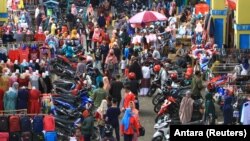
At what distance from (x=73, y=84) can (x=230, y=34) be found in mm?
10095

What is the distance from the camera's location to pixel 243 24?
31609 millimetres

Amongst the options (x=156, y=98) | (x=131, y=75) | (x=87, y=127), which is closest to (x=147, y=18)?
(x=131, y=75)

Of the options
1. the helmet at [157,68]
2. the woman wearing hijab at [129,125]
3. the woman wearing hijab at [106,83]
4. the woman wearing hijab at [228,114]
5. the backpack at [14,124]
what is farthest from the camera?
the helmet at [157,68]

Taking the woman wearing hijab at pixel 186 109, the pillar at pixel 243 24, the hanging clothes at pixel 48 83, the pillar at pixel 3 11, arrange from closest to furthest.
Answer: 1. the woman wearing hijab at pixel 186 109
2. the hanging clothes at pixel 48 83
3. the pillar at pixel 243 24
4. the pillar at pixel 3 11

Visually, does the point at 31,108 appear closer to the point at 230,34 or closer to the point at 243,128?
the point at 243,128

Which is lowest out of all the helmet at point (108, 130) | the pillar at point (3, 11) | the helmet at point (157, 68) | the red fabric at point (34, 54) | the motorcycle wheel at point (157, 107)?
the motorcycle wheel at point (157, 107)

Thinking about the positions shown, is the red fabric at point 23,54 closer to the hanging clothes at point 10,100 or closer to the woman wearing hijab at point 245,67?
the hanging clothes at point 10,100

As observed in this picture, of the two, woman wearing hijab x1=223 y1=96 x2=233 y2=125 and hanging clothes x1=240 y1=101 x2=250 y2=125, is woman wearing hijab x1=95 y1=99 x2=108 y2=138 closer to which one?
woman wearing hijab x1=223 y1=96 x2=233 y2=125

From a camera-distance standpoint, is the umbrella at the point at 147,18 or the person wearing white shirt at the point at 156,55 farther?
the umbrella at the point at 147,18

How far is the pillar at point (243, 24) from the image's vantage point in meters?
31.5

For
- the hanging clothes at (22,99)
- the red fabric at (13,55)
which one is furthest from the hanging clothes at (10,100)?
the red fabric at (13,55)

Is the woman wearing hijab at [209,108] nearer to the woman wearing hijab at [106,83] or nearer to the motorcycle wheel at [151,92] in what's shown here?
the woman wearing hijab at [106,83]

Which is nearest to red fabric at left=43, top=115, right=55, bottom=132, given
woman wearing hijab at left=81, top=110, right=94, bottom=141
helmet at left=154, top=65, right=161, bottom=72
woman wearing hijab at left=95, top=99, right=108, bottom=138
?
woman wearing hijab at left=81, top=110, right=94, bottom=141

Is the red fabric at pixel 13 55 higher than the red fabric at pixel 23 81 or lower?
higher
